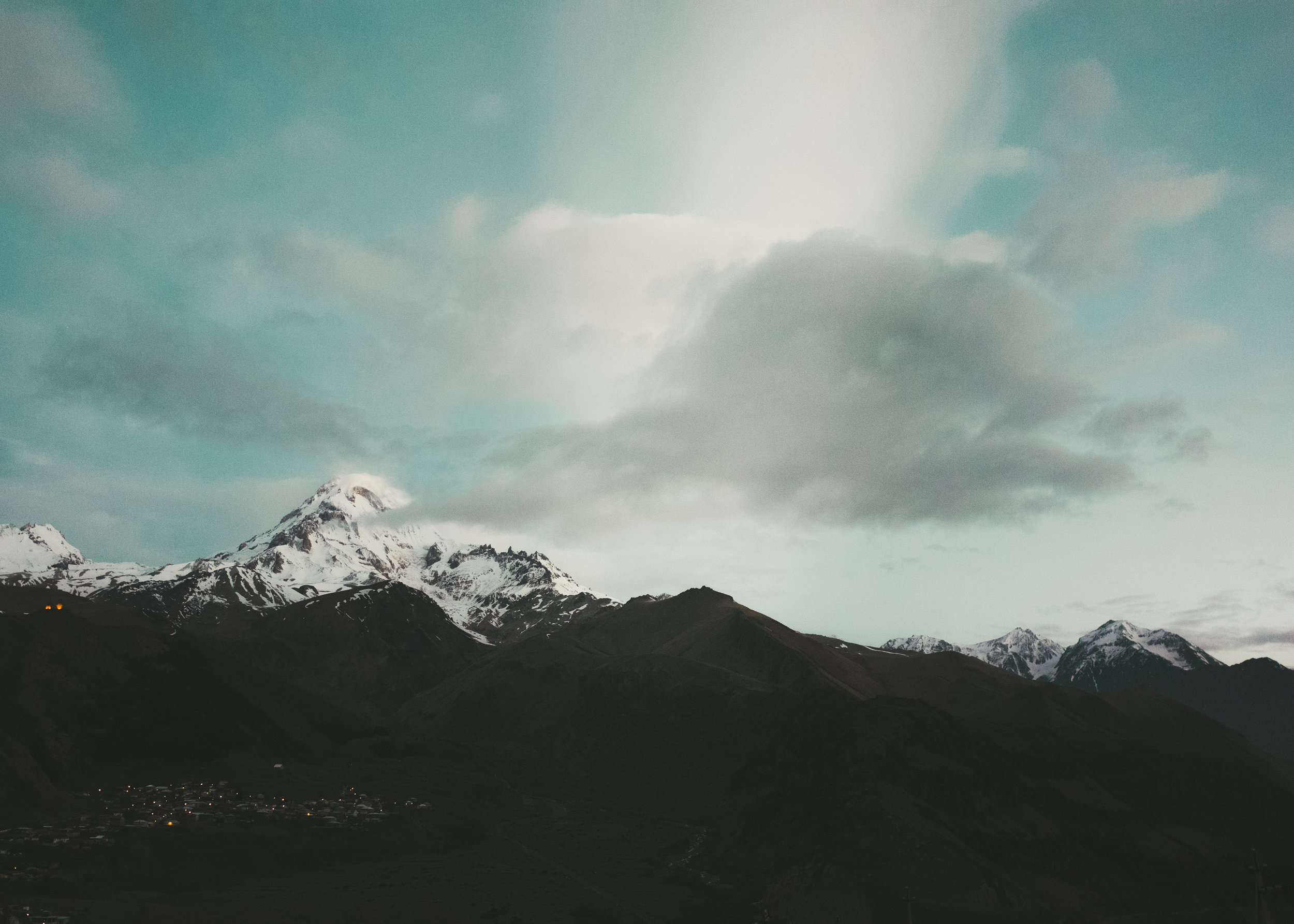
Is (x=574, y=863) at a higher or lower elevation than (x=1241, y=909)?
lower

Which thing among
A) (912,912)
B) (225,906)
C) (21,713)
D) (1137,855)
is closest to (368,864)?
(225,906)

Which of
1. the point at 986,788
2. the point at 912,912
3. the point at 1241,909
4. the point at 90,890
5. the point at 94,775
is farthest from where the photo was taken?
the point at 94,775

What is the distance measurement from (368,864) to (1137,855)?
485 feet

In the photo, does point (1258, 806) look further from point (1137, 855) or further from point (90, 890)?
point (90, 890)

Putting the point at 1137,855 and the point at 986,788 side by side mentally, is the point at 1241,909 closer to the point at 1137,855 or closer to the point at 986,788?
the point at 1137,855

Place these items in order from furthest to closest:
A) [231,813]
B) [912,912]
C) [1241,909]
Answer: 1. [231,813]
2. [1241,909]
3. [912,912]

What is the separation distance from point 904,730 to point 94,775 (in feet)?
606

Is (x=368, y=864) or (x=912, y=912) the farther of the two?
(x=368, y=864)

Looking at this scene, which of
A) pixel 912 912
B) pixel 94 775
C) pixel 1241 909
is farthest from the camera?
pixel 94 775

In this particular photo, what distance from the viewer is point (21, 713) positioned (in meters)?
199

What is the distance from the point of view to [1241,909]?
148750 mm

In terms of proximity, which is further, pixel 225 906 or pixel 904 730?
pixel 904 730

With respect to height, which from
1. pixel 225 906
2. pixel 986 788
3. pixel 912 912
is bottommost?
pixel 225 906

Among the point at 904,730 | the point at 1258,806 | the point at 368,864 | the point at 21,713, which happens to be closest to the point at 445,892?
the point at 368,864
